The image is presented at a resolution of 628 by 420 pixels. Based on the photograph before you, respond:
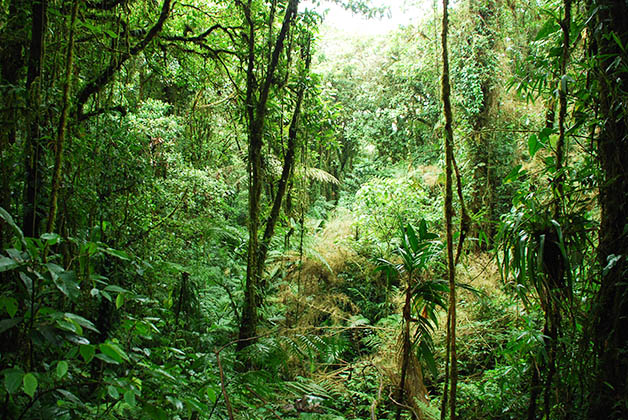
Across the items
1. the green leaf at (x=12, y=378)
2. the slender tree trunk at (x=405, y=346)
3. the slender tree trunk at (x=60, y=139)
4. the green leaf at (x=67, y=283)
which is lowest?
the slender tree trunk at (x=405, y=346)

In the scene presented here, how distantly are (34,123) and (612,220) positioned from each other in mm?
2859

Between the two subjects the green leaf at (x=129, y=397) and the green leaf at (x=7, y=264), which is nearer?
the green leaf at (x=7, y=264)

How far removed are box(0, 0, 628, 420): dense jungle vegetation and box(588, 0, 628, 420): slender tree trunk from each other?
0.03 feet

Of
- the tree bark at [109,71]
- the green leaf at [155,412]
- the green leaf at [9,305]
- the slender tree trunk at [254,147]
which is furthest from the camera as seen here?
the slender tree trunk at [254,147]

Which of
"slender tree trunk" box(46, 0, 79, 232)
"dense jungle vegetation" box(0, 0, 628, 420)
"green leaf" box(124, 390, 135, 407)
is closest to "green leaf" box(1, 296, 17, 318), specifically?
"dense jungle vegetation" box(0, 0, 628, 420)

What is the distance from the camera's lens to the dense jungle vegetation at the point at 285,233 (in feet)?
5.24

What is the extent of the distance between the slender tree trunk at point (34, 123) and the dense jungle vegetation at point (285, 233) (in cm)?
1

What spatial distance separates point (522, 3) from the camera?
21.5 ft

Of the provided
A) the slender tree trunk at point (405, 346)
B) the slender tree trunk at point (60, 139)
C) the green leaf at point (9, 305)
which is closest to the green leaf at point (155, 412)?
the green leaf at point (9, 305)

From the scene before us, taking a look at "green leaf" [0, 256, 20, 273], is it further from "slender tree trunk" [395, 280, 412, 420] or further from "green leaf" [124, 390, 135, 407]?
"slender tree trunk" [395, 280, 412, 420]

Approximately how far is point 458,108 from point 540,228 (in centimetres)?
607

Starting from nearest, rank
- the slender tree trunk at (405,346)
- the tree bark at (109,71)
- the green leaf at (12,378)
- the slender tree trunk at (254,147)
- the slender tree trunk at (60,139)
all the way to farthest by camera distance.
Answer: the green leaf at (12,378), the slender tree trunk at (60,139), the slender tree trunk at (405,346), the tree bark at (109,71), the slender tree trunk at (254,147)

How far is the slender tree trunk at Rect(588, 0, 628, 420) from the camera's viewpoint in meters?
1.62

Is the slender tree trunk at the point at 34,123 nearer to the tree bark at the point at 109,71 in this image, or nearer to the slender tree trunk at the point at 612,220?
the tree bark at the point at 109,71
